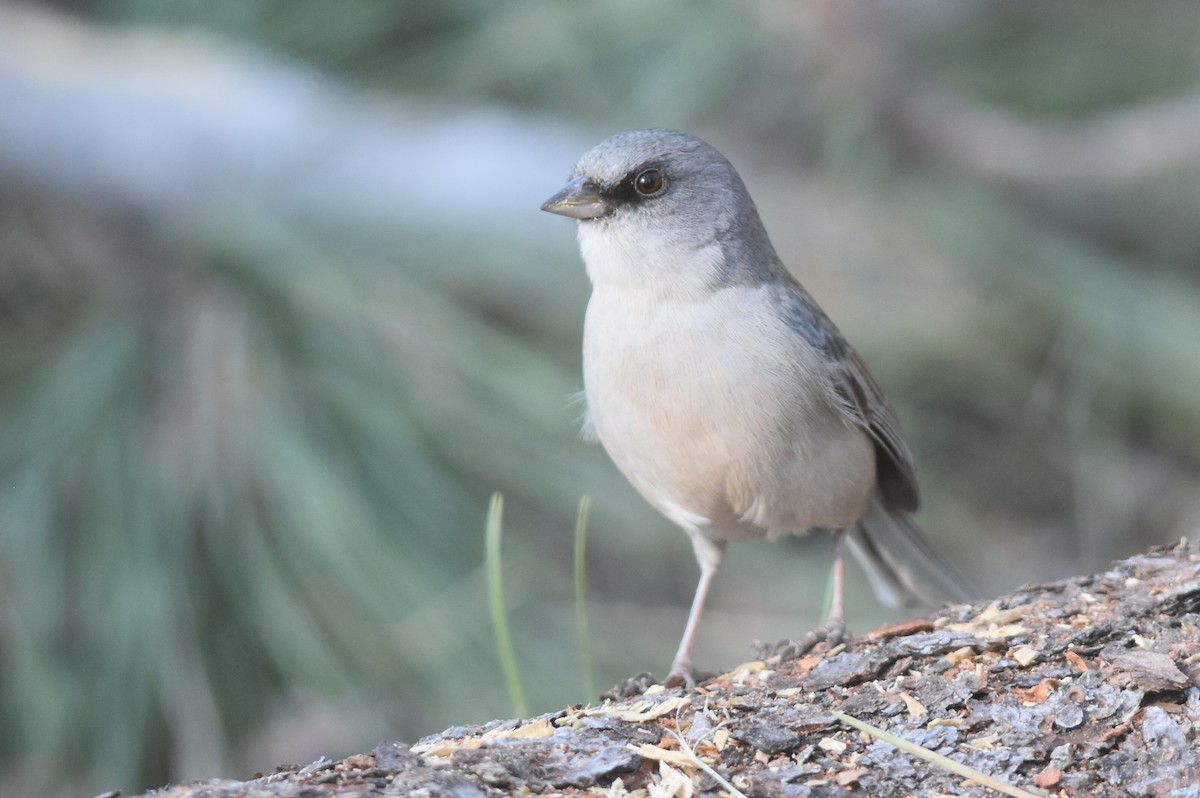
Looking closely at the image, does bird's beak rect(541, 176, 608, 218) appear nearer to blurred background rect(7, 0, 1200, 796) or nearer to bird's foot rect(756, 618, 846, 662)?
bird's foot rect(756, 618, 846, 662)

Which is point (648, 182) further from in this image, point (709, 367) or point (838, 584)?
point (838, 584)

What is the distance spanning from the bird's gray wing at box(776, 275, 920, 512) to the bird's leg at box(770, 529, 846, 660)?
0.24 meters

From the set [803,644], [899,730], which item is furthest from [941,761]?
[803,644]

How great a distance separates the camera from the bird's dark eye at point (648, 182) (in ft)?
9.80

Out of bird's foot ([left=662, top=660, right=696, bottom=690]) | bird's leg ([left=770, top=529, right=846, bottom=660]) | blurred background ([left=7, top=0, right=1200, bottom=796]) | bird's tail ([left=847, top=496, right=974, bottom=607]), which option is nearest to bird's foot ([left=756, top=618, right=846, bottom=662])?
bird's leg ([left=770, top=529, right=846, bottom=660])

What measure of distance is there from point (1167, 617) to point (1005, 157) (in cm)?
286

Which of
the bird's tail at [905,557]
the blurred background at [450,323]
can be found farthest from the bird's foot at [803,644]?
the blurred background at [450,323]

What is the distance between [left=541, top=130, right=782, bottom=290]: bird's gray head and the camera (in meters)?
2.90

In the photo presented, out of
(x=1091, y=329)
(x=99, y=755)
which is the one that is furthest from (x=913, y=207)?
(x=99, y=755)

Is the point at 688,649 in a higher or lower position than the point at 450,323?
lower

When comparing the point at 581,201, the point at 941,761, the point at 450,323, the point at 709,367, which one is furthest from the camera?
the point at 450,323

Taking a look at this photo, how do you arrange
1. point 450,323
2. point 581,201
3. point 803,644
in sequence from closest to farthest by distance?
point 803,644 < point 581,201 < point 450,323

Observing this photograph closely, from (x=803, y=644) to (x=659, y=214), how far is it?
41.2 inches

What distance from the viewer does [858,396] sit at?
3078 millimetres
